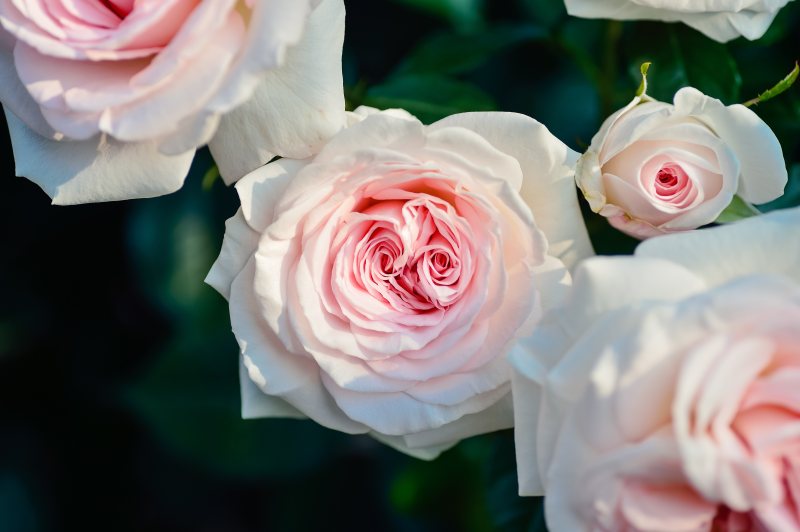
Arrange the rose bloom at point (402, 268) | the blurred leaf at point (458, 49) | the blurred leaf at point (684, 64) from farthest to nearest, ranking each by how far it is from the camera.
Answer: the blurred leaf at point (458, 49) → the blurred leaf at point (684, 64) → the rose bloom at point (402, 268)

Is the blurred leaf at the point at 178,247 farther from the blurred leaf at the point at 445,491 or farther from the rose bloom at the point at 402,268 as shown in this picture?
the rose bloom at the point at 402,268

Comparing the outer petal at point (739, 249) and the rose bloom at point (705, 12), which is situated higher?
the rose bloom at point (705, 12)

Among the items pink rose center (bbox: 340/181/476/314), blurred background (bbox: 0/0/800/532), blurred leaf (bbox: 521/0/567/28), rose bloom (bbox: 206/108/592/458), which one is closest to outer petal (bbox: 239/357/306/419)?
rose bloom (bbox: 206/108/592/458)

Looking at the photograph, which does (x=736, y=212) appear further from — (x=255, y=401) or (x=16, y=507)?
(x=16, y=507)

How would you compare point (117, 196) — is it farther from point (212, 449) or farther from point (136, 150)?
point (212, 449)

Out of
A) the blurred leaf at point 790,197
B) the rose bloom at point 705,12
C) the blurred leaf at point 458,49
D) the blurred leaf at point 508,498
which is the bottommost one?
the blurred leaf at point 508,498

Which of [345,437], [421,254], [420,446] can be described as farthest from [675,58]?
[345,437]

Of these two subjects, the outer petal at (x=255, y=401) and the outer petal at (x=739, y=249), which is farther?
the outer petal at (x=255, y=401)

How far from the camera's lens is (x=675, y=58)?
35.3 inches

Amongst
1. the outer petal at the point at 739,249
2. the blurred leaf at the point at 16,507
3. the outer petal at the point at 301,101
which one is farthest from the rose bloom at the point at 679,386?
the blurred leaf at the point at 16,507

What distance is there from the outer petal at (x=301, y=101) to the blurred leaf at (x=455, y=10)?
1.90ft

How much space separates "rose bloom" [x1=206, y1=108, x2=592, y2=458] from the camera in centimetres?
67

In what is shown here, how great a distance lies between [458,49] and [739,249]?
23.1 inches

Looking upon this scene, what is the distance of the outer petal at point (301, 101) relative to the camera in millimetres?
686
